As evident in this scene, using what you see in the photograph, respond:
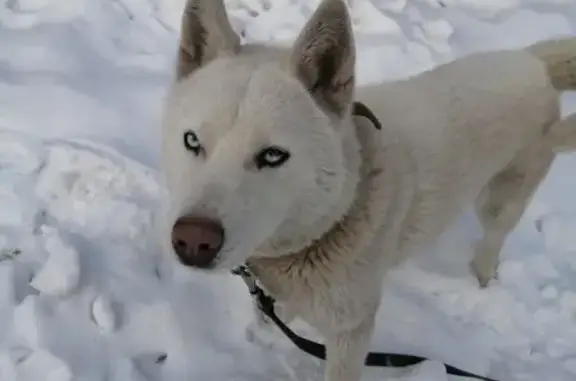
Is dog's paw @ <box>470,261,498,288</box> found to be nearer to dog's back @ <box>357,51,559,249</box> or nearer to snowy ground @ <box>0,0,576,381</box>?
snowy ground @ <box>0,0,576,381</box>

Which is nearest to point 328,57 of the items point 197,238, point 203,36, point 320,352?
point 203,36

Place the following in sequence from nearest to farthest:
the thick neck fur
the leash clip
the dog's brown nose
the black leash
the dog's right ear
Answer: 1. the dog's brown nose
2. the dog's right ear
3. the thick neck fur
4. the leash clip
5. the black leash

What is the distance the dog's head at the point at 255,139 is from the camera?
1747mm

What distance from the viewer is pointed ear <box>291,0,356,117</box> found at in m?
1.92

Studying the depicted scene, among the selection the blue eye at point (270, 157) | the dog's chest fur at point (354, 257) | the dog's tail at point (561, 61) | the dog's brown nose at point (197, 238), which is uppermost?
the dog's tail at point (561, 61)

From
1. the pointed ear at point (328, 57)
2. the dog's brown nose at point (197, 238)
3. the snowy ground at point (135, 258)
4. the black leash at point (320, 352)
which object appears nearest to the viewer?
→ the dog's brown nose at point (197, 238)

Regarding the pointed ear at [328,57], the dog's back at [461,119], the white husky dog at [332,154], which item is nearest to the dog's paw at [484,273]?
the white husky dog at [332,154]

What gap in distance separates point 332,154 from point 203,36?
54 cm

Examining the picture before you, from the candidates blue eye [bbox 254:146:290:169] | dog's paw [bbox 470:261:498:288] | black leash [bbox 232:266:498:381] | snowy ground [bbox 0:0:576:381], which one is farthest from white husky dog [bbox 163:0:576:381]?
snowy ground [bbox 0:0:576:381]

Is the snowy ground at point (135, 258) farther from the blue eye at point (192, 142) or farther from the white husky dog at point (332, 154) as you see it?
the blue eye at point (192, 142)

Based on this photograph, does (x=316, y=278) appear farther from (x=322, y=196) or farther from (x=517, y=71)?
(x=517, y=71)

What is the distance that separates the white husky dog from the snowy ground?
1.91 ft

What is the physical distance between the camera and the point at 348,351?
2486 mm

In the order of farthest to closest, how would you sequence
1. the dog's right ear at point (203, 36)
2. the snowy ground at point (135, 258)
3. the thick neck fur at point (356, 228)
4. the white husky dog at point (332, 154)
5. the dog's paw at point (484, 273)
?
the dog's paw at point (484, 273)
the snowy ground at point (135, 258)
the thick neck fur at point (356, 228)
the dog's right ear at point (203, 36)
the white husky dog at point (332, 154)
